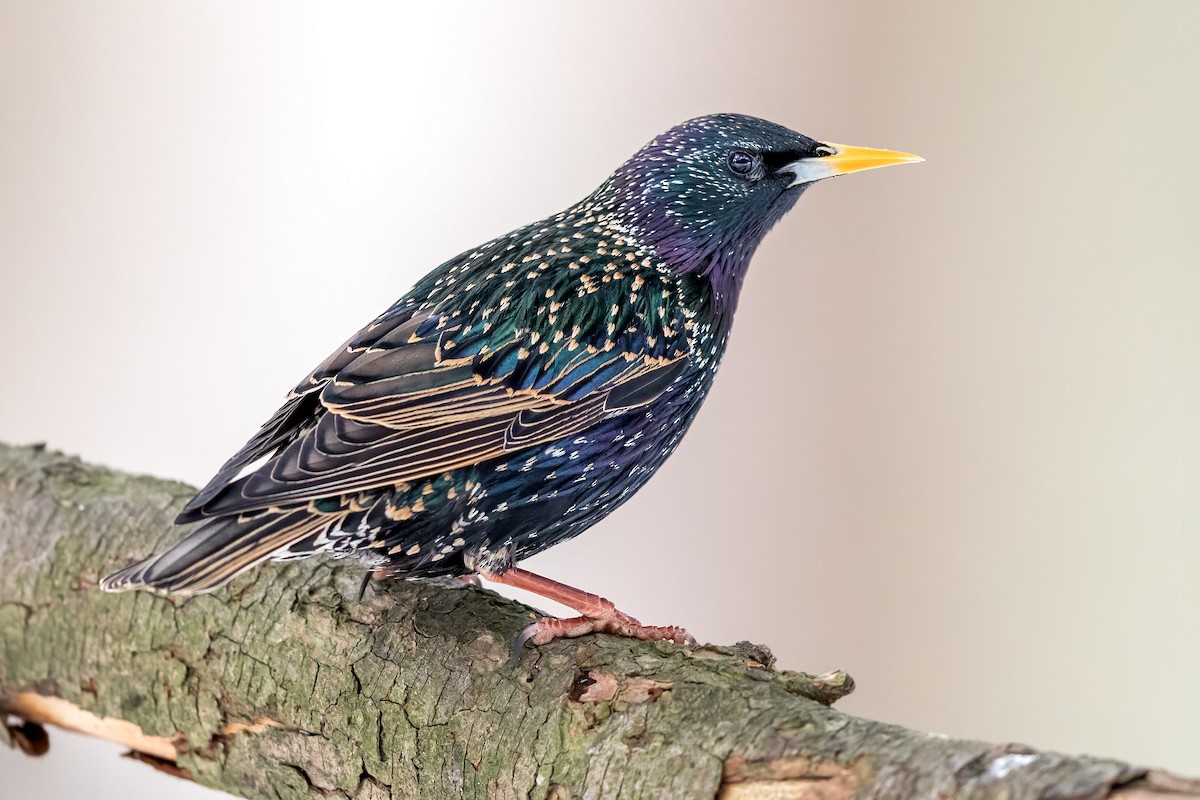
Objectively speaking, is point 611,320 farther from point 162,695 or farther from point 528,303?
point 162,695

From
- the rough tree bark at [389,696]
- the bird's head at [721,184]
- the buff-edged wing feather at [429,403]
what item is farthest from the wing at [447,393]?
the rough tree bark at [389,696]

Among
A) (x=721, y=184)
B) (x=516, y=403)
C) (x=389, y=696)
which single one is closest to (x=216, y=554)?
(x=389, y=696)

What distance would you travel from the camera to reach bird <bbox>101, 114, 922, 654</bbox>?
69.5 inches

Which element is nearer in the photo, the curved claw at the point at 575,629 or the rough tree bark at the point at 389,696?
the rough tree bark at the point at 389,696

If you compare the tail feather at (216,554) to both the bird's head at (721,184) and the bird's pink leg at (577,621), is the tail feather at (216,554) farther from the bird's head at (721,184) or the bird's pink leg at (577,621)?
the bird's head at (721,184)

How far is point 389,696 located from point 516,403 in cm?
57

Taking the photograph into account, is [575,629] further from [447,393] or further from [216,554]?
[216,554]

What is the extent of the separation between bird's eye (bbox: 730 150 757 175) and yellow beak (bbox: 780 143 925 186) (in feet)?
0.22

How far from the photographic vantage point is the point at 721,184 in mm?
2203

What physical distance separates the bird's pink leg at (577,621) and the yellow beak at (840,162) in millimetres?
961

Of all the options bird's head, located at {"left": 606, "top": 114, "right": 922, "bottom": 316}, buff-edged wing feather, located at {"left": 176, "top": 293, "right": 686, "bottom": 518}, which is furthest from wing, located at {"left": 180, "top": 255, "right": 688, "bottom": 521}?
bird's head, located at {"left": 606, "top": 114, "right": 922, "bottom": 316}

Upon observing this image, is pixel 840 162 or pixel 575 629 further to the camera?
pixel 840 162

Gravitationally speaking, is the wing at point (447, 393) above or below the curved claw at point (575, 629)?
above

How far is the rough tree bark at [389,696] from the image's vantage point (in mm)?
1389
